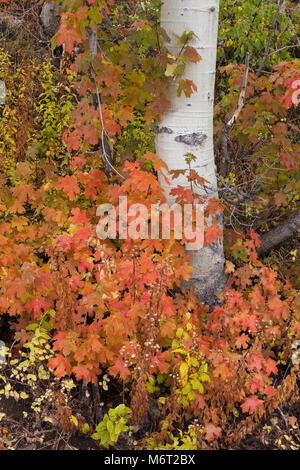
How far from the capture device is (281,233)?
346 centimetres

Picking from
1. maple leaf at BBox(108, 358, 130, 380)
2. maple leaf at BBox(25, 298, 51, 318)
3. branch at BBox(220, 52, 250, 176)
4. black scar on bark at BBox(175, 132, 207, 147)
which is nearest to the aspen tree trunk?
black scar on bark at BBox(175, 132, 207, 147)

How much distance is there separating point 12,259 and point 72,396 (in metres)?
0.99

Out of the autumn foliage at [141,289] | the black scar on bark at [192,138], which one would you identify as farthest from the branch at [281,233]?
the black scar on bark at [192,138]

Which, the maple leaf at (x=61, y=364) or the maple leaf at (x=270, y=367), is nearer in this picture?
the maple leaf at (x=61, y=364)

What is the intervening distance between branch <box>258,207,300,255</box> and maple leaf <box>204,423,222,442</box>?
1.77 m

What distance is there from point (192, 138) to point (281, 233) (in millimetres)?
1303

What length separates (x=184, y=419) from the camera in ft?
8.18

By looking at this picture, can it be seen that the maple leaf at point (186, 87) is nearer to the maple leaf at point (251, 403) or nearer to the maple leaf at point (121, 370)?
the maple leaf at point (121, 370)

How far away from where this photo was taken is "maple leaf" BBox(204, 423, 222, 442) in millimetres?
2203

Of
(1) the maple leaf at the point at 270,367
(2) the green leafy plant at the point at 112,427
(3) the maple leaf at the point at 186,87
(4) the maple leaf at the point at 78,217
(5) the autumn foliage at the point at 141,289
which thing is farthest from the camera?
(4) the maple leaf at the point at 78,217

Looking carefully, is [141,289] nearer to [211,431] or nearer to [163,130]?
[211,431]

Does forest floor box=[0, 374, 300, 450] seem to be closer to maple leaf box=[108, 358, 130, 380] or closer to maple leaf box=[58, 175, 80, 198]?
maple leaf box=[108, 358, 130, 380]

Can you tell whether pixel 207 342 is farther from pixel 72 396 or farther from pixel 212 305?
pixel 72 396

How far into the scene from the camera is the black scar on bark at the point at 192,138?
2734 mm
